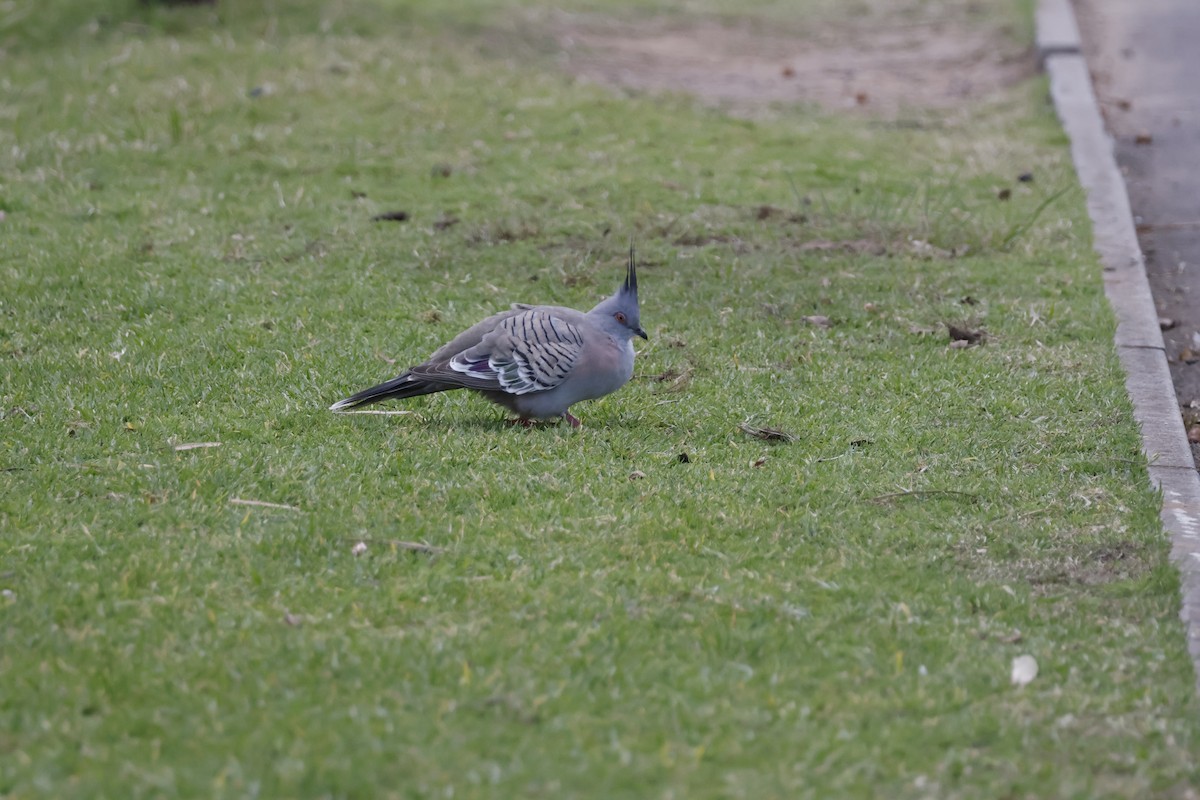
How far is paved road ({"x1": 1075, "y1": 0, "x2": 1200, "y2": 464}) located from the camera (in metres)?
7.71

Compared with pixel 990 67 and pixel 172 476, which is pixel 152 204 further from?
pixel 990 67

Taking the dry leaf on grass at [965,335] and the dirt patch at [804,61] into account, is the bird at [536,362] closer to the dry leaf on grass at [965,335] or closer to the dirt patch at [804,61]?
the dry leaf on grass at [965,335]

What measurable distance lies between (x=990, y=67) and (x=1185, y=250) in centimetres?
495

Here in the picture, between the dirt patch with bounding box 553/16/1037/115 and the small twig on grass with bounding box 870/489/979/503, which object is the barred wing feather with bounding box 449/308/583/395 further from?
the dirt patch with bounding box 553/16/1037/115

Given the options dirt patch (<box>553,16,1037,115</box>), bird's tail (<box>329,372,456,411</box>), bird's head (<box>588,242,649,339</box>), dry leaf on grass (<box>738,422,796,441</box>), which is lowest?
dry leaf on grass (<box>738,422,796,441</box>)

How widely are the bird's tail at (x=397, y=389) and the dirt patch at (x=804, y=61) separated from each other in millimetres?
6727

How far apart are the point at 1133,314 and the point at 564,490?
366 cm

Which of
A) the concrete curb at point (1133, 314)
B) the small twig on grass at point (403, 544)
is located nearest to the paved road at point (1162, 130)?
the concrete curb at point (1133, 314)

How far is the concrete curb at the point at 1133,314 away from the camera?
4594 millimetres

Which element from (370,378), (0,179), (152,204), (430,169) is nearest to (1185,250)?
(430,169)

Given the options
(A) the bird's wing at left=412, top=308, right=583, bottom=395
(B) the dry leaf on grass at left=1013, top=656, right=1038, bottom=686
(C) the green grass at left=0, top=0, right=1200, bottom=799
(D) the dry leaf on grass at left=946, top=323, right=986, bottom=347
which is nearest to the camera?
(C) the green grass at left=0, top=0, right=1200, bottom=799

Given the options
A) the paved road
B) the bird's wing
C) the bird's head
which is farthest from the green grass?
the paved road

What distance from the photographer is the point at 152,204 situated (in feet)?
26.8

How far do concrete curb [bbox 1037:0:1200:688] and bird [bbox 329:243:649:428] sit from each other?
6.83 ft
